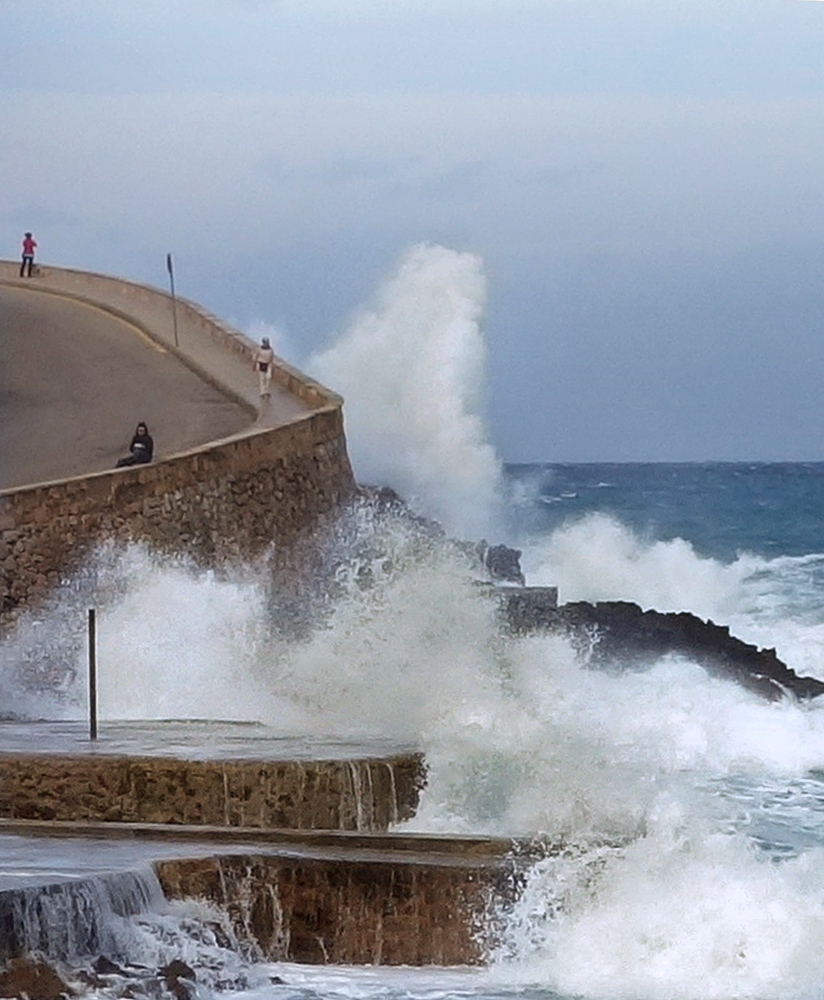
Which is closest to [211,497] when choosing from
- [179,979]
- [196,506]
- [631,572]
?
[196,506]

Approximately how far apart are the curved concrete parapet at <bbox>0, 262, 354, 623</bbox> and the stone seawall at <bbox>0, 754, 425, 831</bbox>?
16.7 ft

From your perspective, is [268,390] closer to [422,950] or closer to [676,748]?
[676,748]

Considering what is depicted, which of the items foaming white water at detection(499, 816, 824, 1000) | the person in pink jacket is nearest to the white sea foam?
foaming white water at detection(499, 816, 824, 1000)

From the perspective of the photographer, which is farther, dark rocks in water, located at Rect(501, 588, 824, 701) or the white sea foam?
dark rocks in water, located at Rect(501, 588, 824, 701)

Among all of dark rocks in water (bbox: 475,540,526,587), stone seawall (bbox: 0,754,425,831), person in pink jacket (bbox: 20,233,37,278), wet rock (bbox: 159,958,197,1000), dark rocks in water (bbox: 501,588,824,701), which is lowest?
wet rock (bbox: 159,958,197,1000)

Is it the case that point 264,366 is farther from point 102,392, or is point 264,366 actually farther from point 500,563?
point 500,563

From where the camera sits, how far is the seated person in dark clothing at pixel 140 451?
15.9m

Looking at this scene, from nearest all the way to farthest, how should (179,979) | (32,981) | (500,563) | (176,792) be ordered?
(32,981) < (179,979) < (176,792) < (500,563)

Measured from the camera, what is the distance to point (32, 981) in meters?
7.02

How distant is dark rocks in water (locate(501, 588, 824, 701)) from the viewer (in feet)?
56.8

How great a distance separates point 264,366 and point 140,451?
3.39 m

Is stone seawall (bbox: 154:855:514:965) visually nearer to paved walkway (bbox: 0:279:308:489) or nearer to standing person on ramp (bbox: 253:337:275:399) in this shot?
paved walkway (bbox: 0:279:308:489)

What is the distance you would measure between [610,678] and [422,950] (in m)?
8.91

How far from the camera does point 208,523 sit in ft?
52.6
